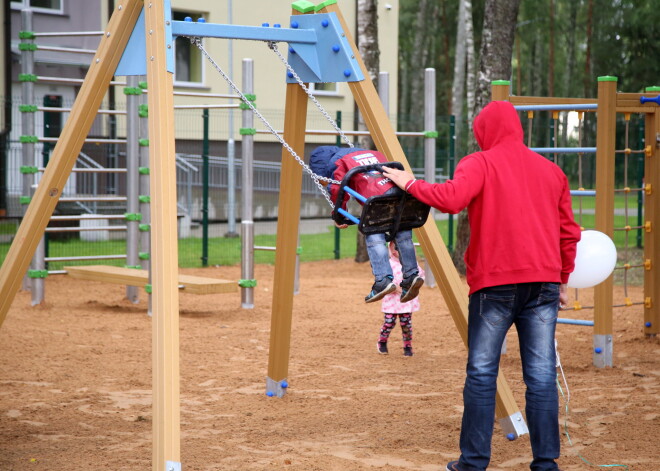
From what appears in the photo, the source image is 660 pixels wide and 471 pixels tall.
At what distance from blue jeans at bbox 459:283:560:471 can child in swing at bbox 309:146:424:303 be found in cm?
61

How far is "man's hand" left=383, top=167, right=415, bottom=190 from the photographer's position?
4.20 metres

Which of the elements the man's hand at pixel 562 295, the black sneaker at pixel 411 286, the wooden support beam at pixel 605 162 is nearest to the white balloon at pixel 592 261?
the man's hand at pixel 562 295

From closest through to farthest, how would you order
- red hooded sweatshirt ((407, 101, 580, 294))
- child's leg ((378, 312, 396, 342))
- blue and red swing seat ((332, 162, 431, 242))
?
red hooded sweatshirt ((407, 101, 580, 294))
blue and red swing seat ((332, 162, 431, 242))
child's leg ((378, 312, 396, 342))

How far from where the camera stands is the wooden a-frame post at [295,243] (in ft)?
15.8

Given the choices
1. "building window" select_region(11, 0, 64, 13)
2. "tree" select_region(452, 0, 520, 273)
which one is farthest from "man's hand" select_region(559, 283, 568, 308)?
"building window" select_region(11, 0, 64, 13)

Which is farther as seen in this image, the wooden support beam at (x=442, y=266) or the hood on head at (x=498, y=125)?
the wooden support beam at (x=442, y=266)

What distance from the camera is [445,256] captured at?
486 centimetres

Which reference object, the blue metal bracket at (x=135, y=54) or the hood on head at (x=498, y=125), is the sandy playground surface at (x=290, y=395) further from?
the blue metal bracket at (x=135, y=54)

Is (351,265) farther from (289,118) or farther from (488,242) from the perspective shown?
(488,242)

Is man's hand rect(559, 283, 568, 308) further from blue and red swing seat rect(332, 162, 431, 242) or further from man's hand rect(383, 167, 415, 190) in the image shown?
man's hand rect(383, 167, 415, 190)

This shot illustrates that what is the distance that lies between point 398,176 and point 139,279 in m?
5.44

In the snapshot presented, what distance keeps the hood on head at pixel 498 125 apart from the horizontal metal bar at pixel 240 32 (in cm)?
144

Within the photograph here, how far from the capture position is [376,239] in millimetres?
4660

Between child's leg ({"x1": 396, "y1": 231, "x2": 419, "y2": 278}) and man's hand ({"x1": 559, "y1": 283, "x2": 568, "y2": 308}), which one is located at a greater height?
child's leg ({"x1": 396, "y1": 231, "x2": 419, "y2": 278})
